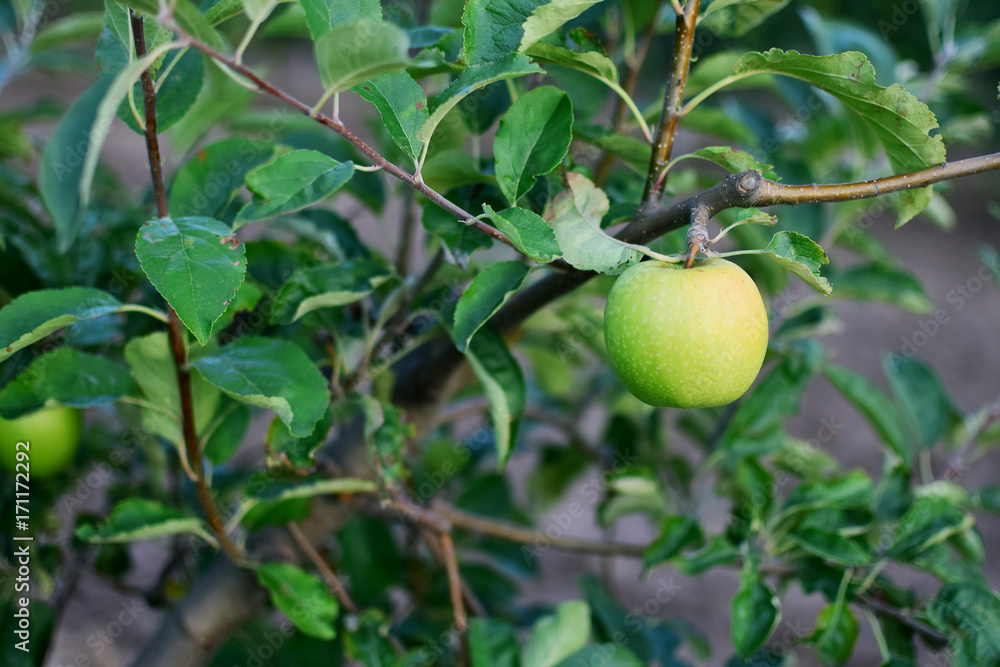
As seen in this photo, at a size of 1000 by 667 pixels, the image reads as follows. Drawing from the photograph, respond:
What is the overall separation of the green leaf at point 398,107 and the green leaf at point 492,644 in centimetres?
37

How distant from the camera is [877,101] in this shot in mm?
371

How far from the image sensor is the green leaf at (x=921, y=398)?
0.75m

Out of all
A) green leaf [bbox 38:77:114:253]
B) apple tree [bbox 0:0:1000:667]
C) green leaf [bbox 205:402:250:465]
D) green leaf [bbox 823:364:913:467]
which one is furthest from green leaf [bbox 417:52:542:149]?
green leaf [bbox 823:364:913:467]

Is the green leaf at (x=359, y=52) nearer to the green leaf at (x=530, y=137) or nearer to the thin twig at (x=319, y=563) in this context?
the green leaf at (x=530, y=137)

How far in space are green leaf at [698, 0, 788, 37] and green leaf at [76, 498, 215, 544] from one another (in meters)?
0.49

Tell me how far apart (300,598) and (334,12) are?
16.3 inches

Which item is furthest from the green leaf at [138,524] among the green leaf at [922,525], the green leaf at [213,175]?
the green leaf at [922,525]

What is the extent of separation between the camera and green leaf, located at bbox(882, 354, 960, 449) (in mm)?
752

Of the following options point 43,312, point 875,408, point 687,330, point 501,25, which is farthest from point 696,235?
point 875,408

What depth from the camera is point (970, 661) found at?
521 mm

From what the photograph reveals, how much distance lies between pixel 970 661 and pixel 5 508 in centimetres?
83

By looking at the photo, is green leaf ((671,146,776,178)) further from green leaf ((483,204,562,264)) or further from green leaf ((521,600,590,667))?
green leaf ((521,600,590,667))

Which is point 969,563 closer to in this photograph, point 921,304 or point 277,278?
point 921,304

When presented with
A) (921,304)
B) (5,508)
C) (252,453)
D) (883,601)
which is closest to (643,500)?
(883,601)
